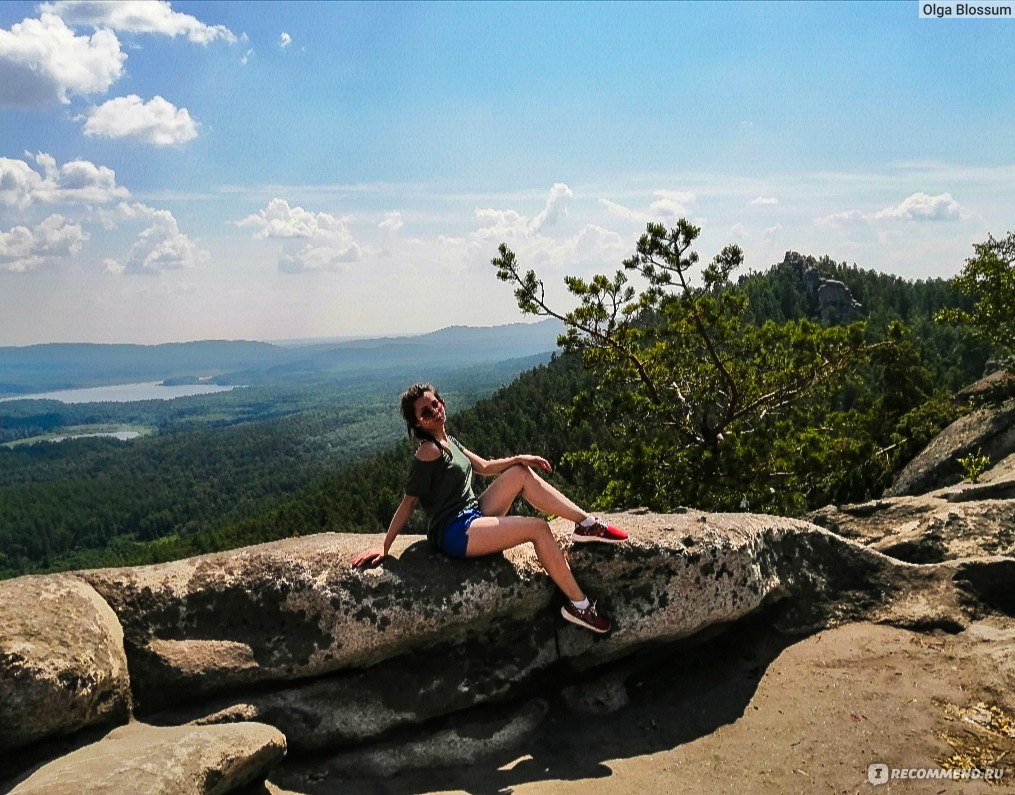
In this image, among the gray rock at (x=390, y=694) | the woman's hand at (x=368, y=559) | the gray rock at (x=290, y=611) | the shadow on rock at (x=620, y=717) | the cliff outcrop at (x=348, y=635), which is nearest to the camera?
the cliff outcrop at (x=348, y=635)

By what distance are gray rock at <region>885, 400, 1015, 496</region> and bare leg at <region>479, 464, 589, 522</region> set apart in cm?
1445

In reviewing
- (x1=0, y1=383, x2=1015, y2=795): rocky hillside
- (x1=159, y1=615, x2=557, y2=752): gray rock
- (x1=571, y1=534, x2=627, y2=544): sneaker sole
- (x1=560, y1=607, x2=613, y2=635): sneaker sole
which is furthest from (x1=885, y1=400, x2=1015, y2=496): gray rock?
(x1=159, y1=615, x2=557, y2=752): gray rock

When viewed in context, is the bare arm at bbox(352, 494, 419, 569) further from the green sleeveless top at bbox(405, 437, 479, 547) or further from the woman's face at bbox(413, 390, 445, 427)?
the woman's face at bbox(413, 390, 445, 427)

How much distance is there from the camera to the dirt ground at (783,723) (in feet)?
21.8

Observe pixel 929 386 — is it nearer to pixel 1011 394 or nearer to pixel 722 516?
pixel 1011 394

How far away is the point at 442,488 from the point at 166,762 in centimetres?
353

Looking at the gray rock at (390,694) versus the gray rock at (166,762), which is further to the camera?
the gray rock at (390,694)

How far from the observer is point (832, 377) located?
20.5 metres

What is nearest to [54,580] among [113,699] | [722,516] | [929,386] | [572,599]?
[113,699]

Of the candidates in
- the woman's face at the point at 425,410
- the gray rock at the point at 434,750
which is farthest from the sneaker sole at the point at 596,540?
the woman's face at the point at 425,410

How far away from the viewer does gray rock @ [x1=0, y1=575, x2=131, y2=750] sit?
6.11 metres

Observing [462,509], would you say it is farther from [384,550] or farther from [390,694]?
[390,694]

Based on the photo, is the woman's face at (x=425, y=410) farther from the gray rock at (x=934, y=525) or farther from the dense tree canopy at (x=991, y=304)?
the dense tree canopy at (x=991, y=304)

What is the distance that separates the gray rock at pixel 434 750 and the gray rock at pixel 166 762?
0.62 meters
